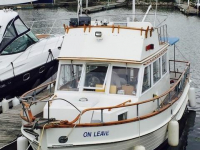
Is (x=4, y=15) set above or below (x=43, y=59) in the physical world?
above

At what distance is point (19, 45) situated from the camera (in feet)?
62.0

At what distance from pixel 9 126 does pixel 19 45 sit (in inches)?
223

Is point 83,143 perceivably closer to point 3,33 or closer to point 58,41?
point 3,33

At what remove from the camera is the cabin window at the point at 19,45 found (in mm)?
18281

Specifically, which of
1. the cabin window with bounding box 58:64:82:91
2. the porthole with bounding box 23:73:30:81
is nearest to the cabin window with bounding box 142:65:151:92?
the cabin window with bounding box 58:64:82:91

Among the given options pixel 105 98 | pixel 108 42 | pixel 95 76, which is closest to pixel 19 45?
pixel 108 42

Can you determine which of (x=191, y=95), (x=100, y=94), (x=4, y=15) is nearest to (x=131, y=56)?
(x=100, y=94)

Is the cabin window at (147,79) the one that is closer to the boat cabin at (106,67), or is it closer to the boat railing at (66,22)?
the boat cabin at (106,67)

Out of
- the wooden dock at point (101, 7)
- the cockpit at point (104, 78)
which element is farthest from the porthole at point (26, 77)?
the wooden dock at point (101, 7)

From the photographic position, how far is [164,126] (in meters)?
13.3

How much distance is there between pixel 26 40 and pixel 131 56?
8.55 metres

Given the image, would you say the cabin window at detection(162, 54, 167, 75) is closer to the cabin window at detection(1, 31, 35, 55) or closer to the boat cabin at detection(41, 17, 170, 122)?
the boat cabin at detection(41, 17, 170, 122)

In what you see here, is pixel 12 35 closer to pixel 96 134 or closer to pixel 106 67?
pixel 106 67

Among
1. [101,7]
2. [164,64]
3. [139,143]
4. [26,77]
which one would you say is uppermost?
[164,64]
